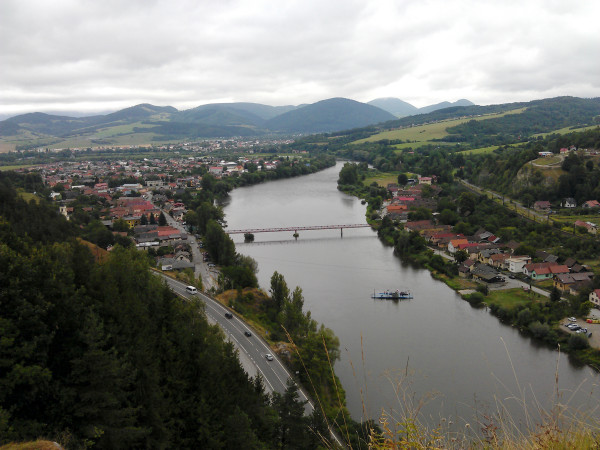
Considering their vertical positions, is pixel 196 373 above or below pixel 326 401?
above

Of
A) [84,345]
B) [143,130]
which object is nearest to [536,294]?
[84,345]

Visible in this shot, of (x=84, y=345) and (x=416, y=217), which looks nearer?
(x=84, y=345)

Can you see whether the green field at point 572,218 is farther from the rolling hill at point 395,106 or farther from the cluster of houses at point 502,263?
the rolling hill at point 395,106

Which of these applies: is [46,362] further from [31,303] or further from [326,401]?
[326,401]

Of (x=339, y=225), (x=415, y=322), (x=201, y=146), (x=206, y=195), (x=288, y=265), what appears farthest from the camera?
(x=201, y=146)

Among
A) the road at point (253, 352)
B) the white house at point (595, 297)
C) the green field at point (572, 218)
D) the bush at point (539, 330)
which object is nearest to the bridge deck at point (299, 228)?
the green field at point (572, 218)

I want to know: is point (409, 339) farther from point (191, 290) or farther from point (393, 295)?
point (191, 290)

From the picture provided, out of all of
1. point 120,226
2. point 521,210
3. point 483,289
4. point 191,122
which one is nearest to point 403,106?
point 191,122
